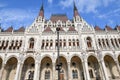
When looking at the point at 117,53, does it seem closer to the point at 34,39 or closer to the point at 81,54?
the point at 81,54

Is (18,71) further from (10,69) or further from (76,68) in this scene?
(76,68)

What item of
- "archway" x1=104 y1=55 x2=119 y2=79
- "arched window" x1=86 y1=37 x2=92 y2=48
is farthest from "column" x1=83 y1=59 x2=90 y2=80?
"archway" x1=104 y1=55 x2=119 y2=79

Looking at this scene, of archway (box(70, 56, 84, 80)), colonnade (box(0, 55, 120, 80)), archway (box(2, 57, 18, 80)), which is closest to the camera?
colonnade (box(0, 55, 120, 80))

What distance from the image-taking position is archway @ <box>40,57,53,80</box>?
30.5m

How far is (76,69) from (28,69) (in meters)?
12.3

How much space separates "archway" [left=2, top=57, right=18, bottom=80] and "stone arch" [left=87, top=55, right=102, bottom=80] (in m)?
19.3

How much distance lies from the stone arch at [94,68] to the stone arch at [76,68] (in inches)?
92.1

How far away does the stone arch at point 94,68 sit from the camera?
30022mm

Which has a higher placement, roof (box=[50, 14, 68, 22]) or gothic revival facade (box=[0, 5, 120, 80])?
roof (box=[50, 14, 68, 22])

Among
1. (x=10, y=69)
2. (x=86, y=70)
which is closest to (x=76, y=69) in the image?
(x=86, y=70)

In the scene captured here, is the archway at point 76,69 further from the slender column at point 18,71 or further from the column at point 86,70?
the slender column at point 18,71

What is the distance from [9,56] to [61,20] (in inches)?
947

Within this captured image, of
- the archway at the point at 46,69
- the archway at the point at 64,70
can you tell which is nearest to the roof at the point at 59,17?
the archway at the point at 64,70

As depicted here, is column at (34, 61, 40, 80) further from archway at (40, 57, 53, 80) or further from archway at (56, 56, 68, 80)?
archway at (56, 56, 68, 80)
